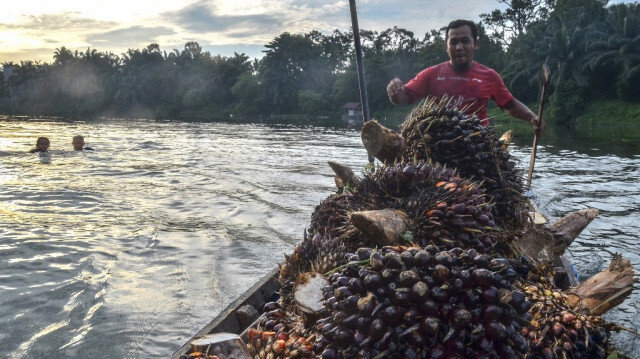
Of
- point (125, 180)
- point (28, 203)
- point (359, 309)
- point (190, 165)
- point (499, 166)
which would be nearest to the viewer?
point (359, 309)

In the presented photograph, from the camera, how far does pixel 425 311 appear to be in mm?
1923

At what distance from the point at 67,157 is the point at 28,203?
9221mm

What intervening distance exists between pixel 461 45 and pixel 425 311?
5094 mm

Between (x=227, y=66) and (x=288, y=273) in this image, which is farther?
(x=227, y=66)

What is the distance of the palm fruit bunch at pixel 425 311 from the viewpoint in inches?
74.6

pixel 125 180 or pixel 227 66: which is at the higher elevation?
pixel 227 66

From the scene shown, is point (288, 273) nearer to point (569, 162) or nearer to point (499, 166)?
point (499, 166)

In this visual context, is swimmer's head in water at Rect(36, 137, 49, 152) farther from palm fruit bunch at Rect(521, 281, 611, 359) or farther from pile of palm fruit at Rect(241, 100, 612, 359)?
palm fruit bunch at Rect(521, 281, 611, 359)

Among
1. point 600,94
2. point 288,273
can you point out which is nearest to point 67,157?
point 288,273

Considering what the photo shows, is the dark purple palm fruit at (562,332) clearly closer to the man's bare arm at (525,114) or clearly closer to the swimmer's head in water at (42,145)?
the man's bare arm at (525,114)

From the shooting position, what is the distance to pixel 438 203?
2.88 metres

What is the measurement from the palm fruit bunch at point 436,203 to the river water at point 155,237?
10.1ft

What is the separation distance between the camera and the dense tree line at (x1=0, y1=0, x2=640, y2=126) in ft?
165

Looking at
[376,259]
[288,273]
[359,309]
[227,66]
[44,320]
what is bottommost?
[44,320]
